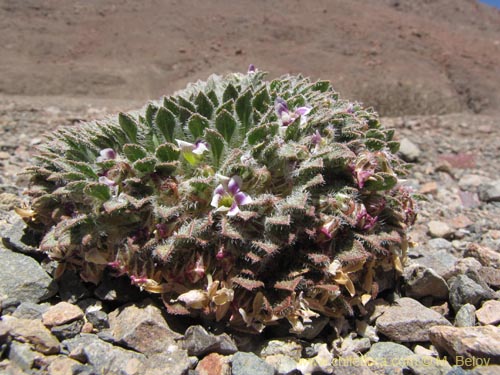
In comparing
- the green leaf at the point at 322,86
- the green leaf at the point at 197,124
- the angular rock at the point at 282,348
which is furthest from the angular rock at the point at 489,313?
the green leaf at the point at 197,124

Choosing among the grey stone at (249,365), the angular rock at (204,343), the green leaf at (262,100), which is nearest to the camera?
the grey stone at (249,365)

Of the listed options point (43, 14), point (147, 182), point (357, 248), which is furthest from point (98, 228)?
point (43, 14)

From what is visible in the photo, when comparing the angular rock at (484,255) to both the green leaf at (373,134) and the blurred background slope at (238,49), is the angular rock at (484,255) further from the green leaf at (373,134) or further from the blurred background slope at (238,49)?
the blurred background slope at (238,49)

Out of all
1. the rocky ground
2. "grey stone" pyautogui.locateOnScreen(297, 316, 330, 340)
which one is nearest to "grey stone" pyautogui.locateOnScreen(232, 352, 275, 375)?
the rocky ground

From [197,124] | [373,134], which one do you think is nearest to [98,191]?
[197,124]

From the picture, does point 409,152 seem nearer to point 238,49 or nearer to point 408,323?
point 408,323

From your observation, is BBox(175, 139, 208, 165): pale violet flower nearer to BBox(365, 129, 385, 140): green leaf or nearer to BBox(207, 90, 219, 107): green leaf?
BBox(207, 90, 219, 107): green leaf

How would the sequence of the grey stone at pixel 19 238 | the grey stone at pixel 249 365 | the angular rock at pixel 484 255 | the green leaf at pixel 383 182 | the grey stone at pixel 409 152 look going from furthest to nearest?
the grey stone at pixel 409 152 < the angular rock at pixel 484 255 < the grey stone at pixel 19 238 < the green leaf at pixel 383 182 < the grey stone at pixel 249 365
